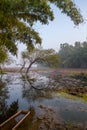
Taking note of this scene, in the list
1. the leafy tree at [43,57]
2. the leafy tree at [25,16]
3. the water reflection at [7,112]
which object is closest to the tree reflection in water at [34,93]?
the water reflection at [7,112]

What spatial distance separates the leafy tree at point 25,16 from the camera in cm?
1062

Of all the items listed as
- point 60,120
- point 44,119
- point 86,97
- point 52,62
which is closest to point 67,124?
point 60,120

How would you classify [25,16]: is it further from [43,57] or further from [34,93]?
[43,57]

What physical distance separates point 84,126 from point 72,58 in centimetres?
8901

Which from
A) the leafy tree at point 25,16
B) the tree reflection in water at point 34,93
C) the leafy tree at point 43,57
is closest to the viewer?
the leafy tree at point 25,16

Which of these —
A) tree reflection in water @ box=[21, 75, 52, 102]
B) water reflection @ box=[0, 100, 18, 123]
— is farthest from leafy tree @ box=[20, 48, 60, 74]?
water reflection @ box=[0, 100, 18, 123]

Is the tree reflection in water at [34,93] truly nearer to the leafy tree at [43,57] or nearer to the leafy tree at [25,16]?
the leafy tree at [25,16]

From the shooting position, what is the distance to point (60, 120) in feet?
34.5

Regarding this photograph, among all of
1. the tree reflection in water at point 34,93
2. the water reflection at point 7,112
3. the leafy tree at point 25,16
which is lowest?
the water reflection at point 7,112

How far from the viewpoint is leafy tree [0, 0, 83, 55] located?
10.6m

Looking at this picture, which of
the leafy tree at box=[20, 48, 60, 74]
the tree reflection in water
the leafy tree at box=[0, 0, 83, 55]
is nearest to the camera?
the leafy tree at box=[0, 0, 83, 55]

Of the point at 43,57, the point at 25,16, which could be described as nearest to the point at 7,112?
the point at 25,16

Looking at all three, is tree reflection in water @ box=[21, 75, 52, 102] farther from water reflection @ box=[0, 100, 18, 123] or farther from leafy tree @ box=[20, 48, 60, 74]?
leafy tree @ box=[20, 48, 60, 74]

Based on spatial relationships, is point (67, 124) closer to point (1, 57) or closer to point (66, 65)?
point (1, 57)
